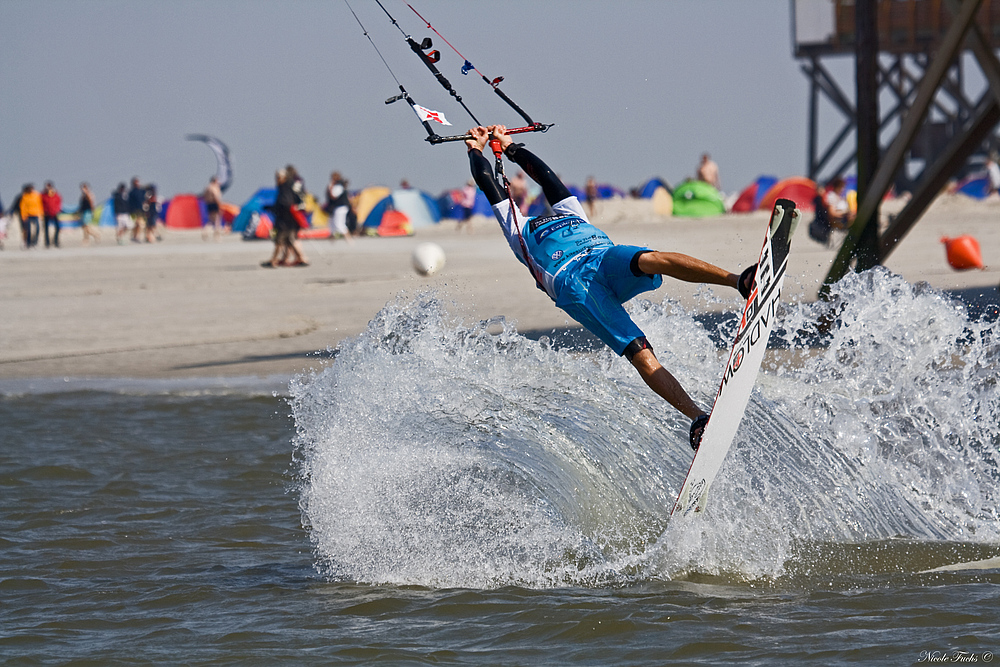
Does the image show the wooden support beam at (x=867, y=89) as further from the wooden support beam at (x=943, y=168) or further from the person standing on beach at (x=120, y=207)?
the person standing on beach at (x=120, y=207)

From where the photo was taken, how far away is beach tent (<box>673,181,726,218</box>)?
33.7 m

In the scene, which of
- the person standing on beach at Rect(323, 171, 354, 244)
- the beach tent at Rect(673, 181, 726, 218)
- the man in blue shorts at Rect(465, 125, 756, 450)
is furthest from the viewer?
the beach tent at Rect(673, 181, 726, 218)

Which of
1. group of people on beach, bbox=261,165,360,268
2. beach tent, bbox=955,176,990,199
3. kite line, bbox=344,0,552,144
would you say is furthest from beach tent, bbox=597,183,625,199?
kite line, bbox=344,0,552,144

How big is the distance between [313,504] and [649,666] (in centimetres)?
225

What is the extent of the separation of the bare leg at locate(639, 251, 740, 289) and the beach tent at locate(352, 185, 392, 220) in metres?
28.1

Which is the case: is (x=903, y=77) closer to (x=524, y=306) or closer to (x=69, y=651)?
(x=524, y=306)

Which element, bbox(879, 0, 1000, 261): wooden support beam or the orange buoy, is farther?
the orange buoy

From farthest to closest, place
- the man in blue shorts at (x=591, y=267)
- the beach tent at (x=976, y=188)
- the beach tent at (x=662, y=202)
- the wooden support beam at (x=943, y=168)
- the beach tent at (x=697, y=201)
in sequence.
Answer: the beach tent at (x=662, y=202) → the beach tent at (x=697, y=201) → the beach tent at (x=976, y=188) → the wooden support beam at (x=943, y=168) → the man in blue shorts at (x=591, y=267)

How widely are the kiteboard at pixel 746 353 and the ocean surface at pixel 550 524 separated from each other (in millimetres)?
383

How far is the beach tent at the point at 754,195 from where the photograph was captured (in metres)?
35.1

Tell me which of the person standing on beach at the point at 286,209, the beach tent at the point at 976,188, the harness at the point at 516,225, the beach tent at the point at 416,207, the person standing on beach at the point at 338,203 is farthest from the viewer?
the beach tent at the point at 416,207

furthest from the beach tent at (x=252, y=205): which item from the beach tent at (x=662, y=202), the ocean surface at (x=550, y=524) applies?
the ocean surface at (x=550, y=524)

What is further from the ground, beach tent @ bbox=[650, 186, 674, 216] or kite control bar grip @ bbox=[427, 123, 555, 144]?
beach tent @ bbox=[650, 186, 674, 216]

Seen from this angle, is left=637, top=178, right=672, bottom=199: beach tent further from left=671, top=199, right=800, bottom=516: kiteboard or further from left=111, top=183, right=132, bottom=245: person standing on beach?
left=671, top=199, right=800, bottom=516: kiteboard
